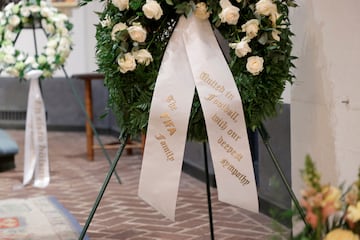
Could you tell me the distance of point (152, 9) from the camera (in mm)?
2932

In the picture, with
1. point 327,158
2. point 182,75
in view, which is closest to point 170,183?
point 182,75

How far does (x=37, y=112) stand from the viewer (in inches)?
247

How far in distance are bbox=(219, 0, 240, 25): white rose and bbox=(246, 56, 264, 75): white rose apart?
16 cm

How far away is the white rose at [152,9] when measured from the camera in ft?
9.63

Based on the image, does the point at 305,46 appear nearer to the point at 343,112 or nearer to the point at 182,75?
the point at 343,112

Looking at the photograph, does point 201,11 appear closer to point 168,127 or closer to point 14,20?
point 168,127

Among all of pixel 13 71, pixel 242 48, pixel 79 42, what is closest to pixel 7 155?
pixel 13 71

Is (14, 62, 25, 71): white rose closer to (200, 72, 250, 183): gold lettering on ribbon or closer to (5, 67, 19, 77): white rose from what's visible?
(5, 67, 19, 77): white rose

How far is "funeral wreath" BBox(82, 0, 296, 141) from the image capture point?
2971 mm

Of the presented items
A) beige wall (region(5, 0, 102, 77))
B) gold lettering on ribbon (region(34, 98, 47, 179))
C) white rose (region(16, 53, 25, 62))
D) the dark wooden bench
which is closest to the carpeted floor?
the dark wooden bench

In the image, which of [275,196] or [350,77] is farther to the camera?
[275,196]

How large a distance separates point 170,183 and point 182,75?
0.46 m

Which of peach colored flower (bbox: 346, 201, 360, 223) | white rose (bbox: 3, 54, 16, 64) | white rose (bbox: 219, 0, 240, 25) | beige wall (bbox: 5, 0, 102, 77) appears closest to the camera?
peach colored flower (bbox: 346, 201, 360, 223)

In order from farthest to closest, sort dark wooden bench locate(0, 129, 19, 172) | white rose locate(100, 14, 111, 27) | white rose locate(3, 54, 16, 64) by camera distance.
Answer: dark wooden bench locate(0, 129, 19, 172) → white rose locate(3, 54, 16, 64) → white rose locate(100, 14, 111, 27)
